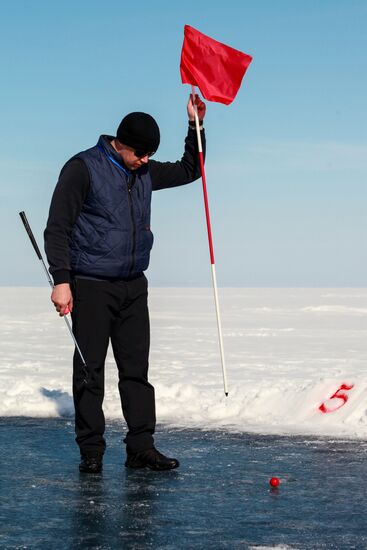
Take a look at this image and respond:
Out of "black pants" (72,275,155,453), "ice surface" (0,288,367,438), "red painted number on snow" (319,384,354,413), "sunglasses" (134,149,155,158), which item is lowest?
"ice surface" (0,288,367,438)

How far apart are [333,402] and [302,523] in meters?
3.00

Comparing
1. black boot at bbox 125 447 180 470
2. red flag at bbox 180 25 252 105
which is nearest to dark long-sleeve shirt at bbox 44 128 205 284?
black boot at bbox 125 447 180 470

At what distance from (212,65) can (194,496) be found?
3.13 meters

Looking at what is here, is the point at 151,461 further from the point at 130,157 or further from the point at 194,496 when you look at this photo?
the point at 130,157

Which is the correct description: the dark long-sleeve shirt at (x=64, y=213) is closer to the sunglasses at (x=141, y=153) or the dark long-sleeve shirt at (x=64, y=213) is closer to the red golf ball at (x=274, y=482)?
the sunglasses at (x=141, y=153)

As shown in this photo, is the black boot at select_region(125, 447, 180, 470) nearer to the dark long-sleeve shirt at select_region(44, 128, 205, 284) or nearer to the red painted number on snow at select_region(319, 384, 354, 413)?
the dark long-sleeve shirt at select_region(44, 128, 205, 284)

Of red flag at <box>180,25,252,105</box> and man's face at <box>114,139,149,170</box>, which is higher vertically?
red flag at <box>180,25,252,105</box>

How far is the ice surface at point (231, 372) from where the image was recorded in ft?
22.0

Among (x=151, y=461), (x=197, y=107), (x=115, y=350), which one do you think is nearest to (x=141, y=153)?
(x=197, y=107)

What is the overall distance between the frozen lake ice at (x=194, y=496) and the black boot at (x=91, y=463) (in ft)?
0.20

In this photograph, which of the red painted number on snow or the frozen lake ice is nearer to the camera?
the frozen lake ice

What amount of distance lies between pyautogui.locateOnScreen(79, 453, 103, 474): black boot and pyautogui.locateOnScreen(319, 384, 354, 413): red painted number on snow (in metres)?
2.32

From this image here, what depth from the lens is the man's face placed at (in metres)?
5.02

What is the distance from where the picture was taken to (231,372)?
11430 millimetres
